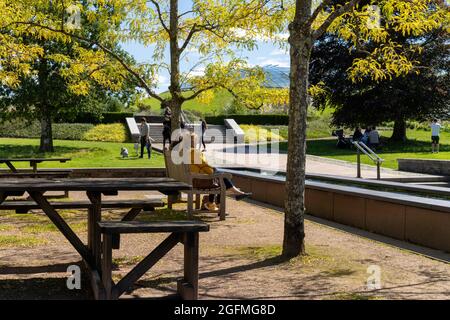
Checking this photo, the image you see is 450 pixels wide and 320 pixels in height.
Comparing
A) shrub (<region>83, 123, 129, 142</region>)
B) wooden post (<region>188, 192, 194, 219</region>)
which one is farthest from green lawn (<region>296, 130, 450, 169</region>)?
wooden post (<region>188, 192, 194, 219</region>)

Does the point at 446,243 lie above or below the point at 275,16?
below

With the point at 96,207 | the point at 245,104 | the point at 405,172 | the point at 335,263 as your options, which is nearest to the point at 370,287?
the point at 335,263

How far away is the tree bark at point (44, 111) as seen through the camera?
92.7 ft

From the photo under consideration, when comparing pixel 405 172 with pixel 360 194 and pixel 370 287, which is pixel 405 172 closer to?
pixel 360 194

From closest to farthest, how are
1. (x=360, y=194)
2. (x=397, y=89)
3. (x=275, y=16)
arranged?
(x=360, y=194) < (x=275, y=16) < (x=397, y=89)

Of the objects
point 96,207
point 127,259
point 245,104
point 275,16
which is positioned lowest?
point 127,259

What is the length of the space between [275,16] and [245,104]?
2.03 metres

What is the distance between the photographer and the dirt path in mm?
5176

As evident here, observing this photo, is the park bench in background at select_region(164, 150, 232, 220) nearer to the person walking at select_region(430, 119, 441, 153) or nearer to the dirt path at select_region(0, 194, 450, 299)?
the dirt path at select_region(0, 194, 450, 299)

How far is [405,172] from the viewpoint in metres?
19.5

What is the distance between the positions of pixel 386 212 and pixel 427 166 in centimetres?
1140

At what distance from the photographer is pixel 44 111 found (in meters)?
29.4

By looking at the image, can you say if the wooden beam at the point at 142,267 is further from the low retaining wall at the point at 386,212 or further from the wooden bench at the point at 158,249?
the low retaining wall at the point at 386,212

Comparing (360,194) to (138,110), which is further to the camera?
(138,110)
